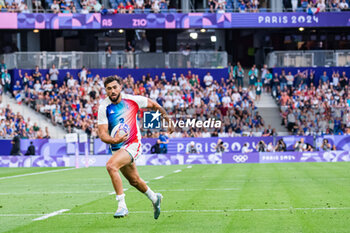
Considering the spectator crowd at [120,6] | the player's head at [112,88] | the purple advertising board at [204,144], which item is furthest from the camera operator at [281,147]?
the player's head at [112,88]

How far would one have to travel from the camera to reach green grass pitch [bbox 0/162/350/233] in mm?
11414

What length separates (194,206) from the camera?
14.8 metres

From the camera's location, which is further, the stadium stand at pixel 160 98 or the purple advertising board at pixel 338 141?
the stadium stand at pixel 160 98

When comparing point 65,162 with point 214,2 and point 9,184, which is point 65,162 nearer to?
point 9,184

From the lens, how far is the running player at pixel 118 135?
11430 mm

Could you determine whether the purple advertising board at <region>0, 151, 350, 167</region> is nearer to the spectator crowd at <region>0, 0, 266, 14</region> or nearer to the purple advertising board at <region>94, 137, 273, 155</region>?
the purple advertising board at <region>94, 137, 273, 155</region>

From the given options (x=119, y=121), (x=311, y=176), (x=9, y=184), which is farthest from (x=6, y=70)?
(x=119, y=121)

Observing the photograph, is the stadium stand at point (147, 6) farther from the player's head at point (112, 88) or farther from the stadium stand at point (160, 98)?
the player's head at point (112, 88)

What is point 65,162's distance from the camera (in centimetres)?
3878

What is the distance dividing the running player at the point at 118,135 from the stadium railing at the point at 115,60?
129ft

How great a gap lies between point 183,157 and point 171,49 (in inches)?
848

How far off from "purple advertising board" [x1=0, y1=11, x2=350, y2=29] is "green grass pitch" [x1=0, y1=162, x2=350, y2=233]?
105 feet

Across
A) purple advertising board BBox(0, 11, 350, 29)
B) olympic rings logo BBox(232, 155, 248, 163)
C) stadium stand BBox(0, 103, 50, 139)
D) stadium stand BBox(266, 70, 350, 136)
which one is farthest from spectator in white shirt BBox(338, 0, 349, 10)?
stadium stand BBox(0, 103, 50, 139)

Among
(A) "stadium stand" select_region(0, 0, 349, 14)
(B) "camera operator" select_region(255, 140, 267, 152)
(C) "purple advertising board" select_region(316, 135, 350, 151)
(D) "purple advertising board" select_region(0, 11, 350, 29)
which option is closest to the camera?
(B) "camera operator" select_region(255, 140, 267, 152)
